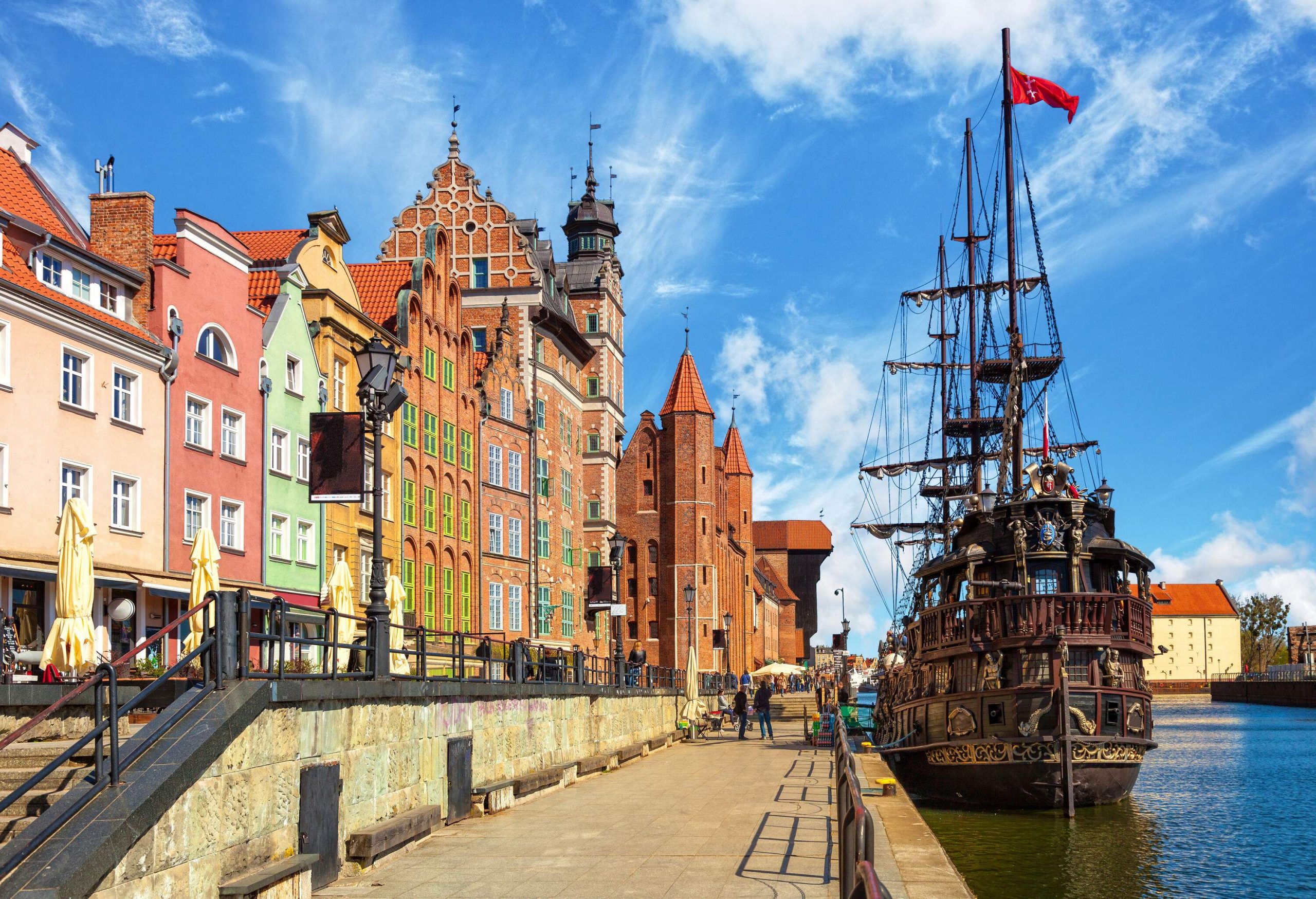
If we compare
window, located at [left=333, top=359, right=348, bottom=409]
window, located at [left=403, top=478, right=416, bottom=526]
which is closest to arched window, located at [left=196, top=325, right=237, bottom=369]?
window, located at [left=333, top=359, right=348, bottom=409]

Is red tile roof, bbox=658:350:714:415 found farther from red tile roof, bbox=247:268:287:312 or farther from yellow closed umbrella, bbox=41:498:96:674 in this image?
yellow closed umbrella, bbox=41:498:96:674

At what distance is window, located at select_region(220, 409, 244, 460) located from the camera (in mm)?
33500

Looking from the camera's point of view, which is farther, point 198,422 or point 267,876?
point 198,422

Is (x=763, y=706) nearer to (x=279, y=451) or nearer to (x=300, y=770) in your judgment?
(x=279, y=451)

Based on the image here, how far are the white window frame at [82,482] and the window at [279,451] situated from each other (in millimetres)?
7838

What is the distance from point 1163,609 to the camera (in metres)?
166

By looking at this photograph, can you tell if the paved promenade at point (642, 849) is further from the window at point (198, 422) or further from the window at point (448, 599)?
the window at point (448, 599)

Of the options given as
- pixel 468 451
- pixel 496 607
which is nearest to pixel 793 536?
pixel 496 607

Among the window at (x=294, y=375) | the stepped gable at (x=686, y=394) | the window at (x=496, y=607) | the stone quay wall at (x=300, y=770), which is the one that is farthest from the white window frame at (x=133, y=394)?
the stepped gable at (x=686, y=394)

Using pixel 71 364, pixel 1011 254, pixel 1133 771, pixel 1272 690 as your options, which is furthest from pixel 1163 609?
pixel 71 364

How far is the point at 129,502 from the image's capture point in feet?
97.4

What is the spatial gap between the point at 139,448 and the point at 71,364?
2.55 meters

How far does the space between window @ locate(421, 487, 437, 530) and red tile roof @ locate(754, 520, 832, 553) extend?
14147 cm

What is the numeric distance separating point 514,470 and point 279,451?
18361 mm
